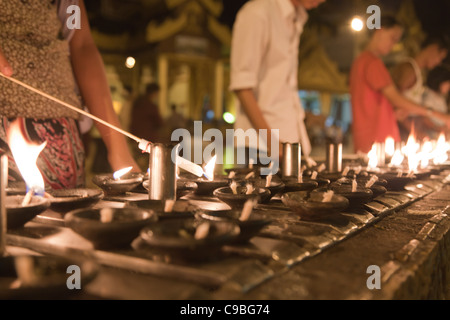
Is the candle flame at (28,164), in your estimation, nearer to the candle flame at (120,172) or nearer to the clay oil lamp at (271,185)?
the candle flame at (120,172)

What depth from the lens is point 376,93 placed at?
509 cm

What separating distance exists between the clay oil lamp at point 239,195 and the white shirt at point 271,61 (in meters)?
1.66

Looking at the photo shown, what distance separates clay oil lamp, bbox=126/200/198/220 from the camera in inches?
58.6

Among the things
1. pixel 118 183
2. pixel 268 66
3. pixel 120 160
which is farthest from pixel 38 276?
pixel 268 66

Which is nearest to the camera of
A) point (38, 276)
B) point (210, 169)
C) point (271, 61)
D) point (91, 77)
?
point (38, 276)

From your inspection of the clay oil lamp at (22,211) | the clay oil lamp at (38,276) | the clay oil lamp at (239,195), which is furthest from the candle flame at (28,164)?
the clay oil lamp at (239,195)

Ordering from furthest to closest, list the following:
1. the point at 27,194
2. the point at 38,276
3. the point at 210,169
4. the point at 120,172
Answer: the point at 210,169 < the point at 120,172 < the point at 27,194 < the point at 38,276

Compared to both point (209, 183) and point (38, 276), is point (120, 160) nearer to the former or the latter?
point (209, 183)

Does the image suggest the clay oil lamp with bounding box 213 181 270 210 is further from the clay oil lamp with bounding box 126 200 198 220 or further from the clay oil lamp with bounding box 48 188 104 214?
the clay oil lamp with bounding box 48 188 104 214

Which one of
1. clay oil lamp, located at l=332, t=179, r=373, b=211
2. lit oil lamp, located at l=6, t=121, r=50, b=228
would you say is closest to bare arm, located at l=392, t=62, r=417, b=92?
clay oil lamp, located at l=332, t=179, r=373, b=211

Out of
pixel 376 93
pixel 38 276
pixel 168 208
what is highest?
pixel 376 93

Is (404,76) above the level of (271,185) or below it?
above

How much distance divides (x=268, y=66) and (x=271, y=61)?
51 millimetres

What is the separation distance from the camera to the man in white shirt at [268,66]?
3.47 m
